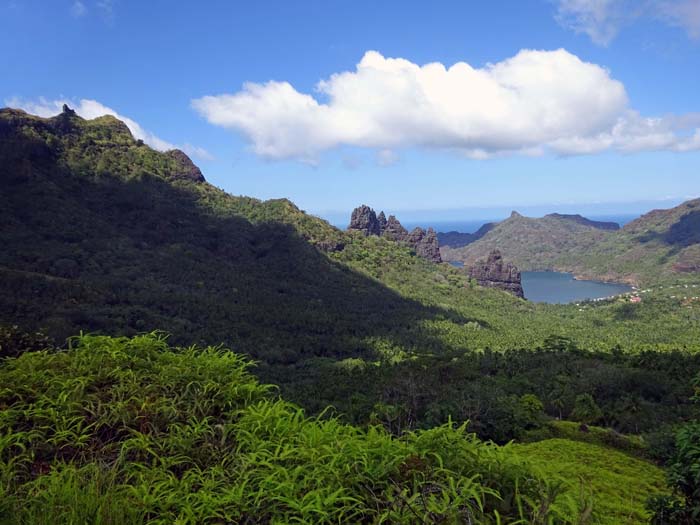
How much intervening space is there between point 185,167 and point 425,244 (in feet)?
277

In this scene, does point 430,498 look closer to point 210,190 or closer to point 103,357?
point 103,357

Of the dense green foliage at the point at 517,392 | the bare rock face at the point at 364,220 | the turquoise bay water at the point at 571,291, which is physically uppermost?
the bare rock face at the point at 364,220

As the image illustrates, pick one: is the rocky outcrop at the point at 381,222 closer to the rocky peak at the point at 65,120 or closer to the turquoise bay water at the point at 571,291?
the turquoise bay water at the point at 571,291

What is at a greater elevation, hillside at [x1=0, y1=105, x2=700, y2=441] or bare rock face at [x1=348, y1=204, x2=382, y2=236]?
bare rock face at [x1=348, y1=204, x2=382, y2=236]

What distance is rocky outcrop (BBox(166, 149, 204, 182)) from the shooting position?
426 feet

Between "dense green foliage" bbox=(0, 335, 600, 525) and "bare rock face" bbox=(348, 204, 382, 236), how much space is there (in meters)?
156

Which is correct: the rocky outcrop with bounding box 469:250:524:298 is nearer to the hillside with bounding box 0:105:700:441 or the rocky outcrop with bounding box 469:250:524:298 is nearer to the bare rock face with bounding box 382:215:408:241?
the hillside with bounding box 0:105:700:441

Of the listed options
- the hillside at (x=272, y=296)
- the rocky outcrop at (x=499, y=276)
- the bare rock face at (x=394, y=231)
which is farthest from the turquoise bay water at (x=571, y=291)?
the bare rock face at (x=394, y=231)

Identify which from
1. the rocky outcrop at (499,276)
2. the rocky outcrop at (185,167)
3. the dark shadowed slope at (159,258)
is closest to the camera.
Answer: the dark shadowed slope at (159,258)

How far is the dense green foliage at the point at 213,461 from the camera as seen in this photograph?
222 centimetres

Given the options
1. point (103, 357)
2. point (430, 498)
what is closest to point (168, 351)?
point (103, 357)

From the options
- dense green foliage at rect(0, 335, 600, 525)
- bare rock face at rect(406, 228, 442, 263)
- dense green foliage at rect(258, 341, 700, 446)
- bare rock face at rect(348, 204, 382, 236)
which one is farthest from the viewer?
bare rock face at rect(348, 204, 382, 236)

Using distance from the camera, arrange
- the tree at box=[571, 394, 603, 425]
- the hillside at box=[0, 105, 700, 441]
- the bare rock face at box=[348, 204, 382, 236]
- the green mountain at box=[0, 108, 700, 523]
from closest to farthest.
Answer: the green mountain at box=[0, 108, 700, 523], the tree at box=[571, 394, 603, 425], the hillside at box=[0, 105, 700, 441], the bare rock face at box=[348, 204, 382, 236]

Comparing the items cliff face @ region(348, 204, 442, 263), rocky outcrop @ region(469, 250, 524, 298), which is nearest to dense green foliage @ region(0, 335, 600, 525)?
rocky outcrop @ region(469, 250, 524, 298)
